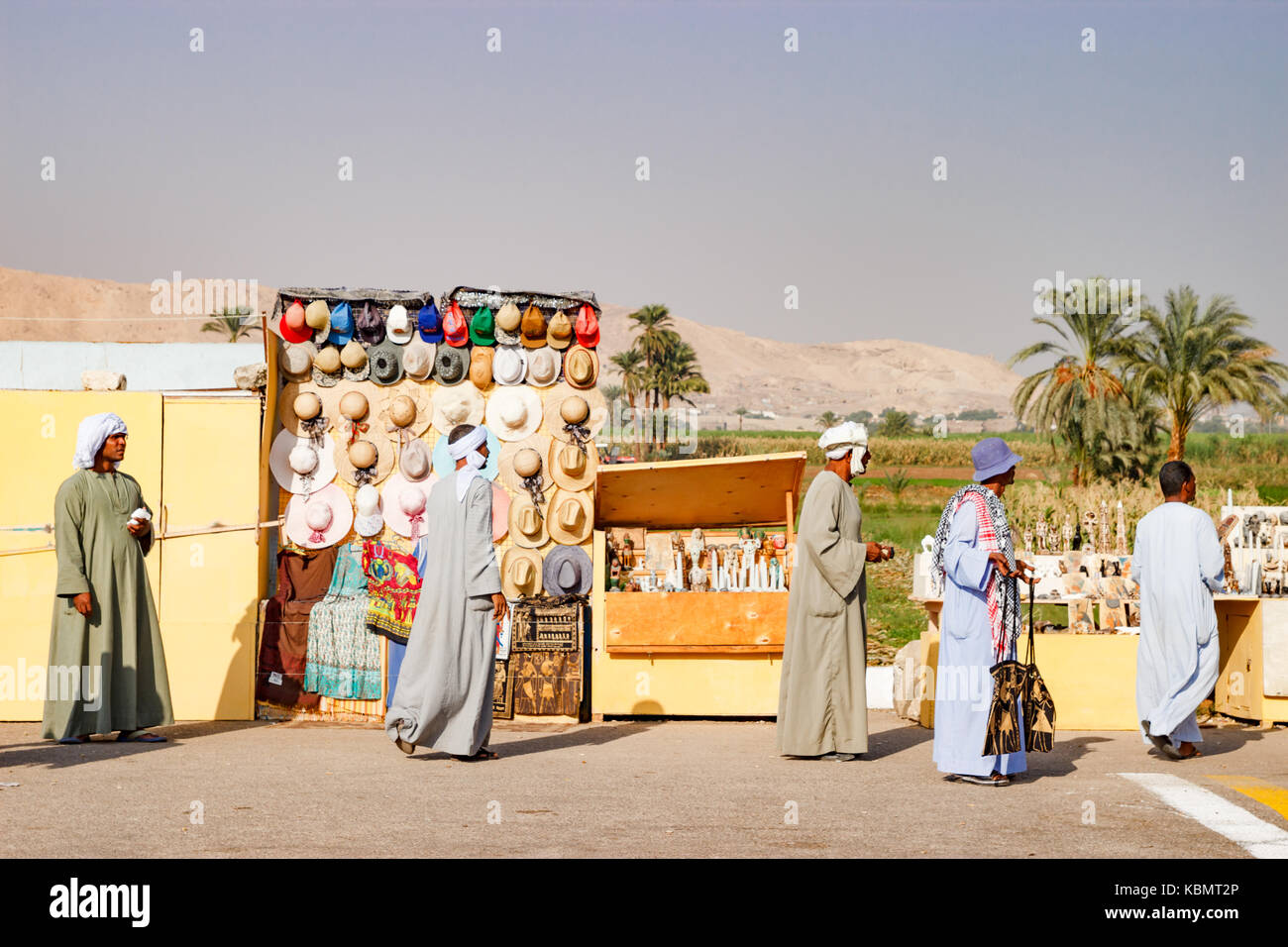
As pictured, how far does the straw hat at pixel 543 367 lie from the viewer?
11.0 metres

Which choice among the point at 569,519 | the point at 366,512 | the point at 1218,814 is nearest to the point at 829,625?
the point at 1218,814

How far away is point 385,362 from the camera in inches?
432

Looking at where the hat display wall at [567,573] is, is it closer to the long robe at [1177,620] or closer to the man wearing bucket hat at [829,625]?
the man wearing bucket hat at [829,625]

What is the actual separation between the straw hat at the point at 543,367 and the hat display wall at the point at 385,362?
1034 mm

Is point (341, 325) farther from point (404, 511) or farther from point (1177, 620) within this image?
point (1177, 620)

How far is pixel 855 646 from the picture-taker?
8.48m

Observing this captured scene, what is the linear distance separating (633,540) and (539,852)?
18.6 ft

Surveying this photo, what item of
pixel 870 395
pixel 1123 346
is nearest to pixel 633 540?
pixel 1123 346

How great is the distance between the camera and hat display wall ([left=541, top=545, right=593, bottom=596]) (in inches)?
424

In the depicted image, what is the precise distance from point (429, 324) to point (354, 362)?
25.8 inches

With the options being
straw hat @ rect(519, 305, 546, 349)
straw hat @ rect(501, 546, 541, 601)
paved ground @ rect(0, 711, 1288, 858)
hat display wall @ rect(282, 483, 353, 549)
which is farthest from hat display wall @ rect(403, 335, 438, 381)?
paved ground @ rect(0, 711, 1288, 858)

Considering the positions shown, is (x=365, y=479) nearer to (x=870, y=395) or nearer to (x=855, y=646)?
(x=855, y=646)

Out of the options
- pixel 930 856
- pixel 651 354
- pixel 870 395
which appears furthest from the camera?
pixel 870 395

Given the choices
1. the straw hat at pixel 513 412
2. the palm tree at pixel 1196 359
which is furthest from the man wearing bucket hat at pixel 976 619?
the palm tree at pixel 1196 359
